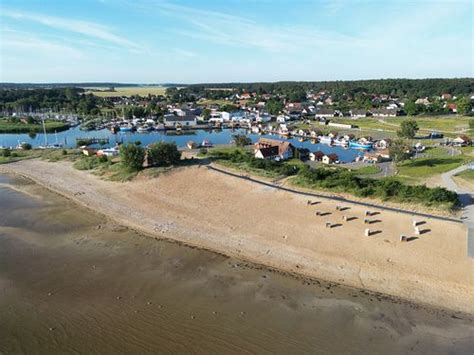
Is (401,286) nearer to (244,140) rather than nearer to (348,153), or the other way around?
(348,153)

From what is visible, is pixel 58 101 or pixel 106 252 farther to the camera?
pixel 58 101

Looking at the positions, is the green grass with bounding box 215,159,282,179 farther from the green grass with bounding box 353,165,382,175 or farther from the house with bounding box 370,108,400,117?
the house with bounding box 370,108,400,117

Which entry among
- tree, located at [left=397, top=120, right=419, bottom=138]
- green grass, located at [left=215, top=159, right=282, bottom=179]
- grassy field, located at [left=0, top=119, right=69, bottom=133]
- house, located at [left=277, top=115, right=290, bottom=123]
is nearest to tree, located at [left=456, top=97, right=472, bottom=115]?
tree, located at [left=397, top=120, right=419, bottom=138]

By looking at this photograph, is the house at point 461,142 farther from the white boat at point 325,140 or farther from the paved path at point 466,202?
the paved path at point 466,202

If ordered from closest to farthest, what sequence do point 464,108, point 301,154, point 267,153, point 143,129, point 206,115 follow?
point 267,153, point 301,154, point 143,129, point 464,108, point 206,115

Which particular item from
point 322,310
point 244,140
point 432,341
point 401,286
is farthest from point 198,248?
point 244,140

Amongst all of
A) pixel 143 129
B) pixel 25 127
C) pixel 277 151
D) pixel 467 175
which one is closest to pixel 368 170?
pixel 467 175

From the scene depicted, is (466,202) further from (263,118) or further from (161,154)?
(263,118)
